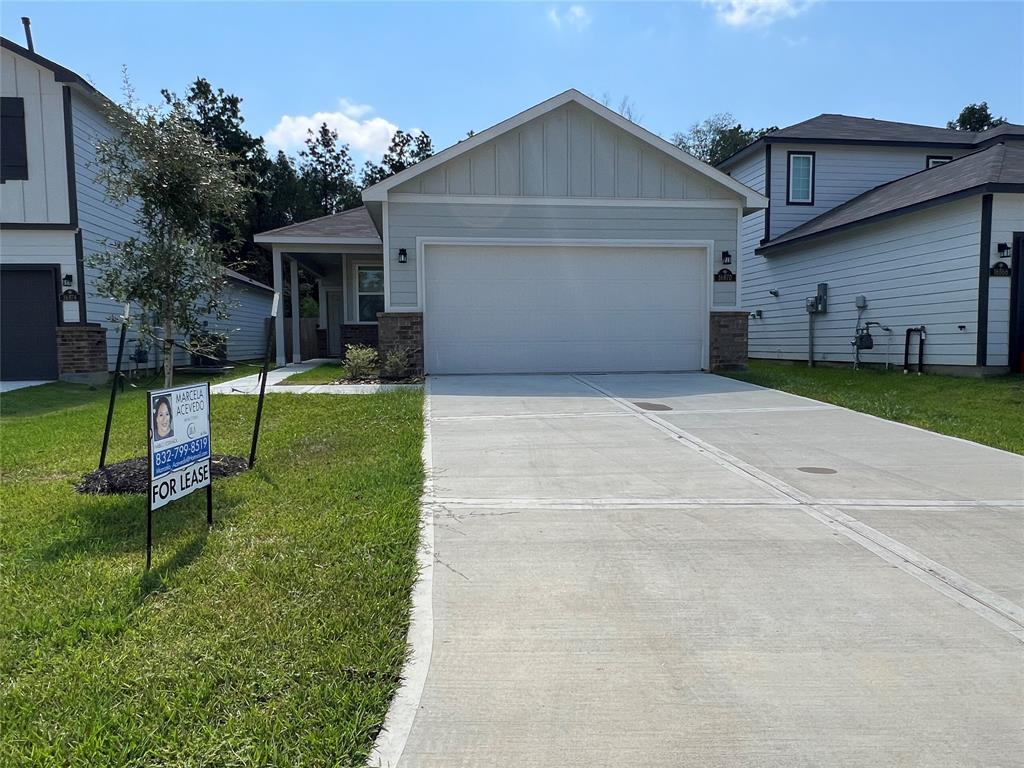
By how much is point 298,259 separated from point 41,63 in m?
6.09

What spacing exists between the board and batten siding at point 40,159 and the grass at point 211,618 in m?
9.09

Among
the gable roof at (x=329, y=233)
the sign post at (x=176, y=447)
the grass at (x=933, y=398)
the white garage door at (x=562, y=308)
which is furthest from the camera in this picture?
the gable roof at (x=329, y=233)

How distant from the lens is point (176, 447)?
389 centimetres

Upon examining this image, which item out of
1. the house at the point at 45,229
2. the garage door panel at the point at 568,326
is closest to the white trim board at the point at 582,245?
the garage door panel at the point at 568,326

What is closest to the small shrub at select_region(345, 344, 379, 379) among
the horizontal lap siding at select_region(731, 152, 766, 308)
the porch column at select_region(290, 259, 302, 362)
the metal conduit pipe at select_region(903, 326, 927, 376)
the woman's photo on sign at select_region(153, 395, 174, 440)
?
the porch column at select_region(290, 259, 302, 362)

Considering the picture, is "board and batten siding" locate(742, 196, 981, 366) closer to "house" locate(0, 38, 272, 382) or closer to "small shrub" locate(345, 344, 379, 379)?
"small shrub" locate(345, 344, 379, 379)

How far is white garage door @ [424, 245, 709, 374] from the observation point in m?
12.0

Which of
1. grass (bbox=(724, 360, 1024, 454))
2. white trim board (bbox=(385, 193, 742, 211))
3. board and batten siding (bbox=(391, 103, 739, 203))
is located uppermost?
board and batten siding (bbox=(391, 103, 739, 203))

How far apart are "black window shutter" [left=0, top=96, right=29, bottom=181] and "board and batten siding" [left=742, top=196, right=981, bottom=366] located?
16.6 m

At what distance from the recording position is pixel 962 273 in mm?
11859

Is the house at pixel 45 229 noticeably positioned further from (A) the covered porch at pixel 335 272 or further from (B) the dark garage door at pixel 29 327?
(A) the covered porch at pixel 335 272

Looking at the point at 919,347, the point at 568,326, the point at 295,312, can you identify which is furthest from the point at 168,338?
the point at 919,347

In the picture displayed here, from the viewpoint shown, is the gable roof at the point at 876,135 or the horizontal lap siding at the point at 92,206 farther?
the gable roof at the point at 876,135

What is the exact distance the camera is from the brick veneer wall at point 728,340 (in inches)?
489
